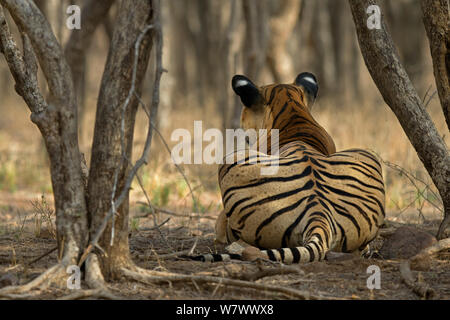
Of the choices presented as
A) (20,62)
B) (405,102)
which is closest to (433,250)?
(405,102)

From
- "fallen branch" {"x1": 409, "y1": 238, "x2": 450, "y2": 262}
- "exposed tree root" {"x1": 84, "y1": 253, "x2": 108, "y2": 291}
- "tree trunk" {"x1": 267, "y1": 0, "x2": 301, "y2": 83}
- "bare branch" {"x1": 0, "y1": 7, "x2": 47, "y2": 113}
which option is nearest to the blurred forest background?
"tree trunk" {"x1": 267, "y1": 0, "x2": 301, "y2": 83}

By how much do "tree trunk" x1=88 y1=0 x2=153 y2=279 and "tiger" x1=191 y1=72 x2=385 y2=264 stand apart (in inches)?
32.4

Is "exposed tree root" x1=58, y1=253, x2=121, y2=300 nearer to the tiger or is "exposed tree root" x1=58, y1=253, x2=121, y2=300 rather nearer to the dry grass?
the tiger

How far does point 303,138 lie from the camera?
5656 mm

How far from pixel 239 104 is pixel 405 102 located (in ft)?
15.8

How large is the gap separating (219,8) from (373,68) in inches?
613

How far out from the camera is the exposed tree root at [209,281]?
3799 millimetres

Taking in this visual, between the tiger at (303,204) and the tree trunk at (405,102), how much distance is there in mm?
402

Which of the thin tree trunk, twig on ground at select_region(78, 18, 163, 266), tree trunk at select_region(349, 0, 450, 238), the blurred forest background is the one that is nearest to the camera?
twig on ground at select_region(78, 18, 163, 266)

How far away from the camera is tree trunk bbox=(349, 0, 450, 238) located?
17.3ft

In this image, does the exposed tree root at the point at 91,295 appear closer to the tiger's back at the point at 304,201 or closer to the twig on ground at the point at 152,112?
the twig on ground at the point at 152,112

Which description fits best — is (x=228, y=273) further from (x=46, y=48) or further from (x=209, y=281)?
(x=46, y=48)
